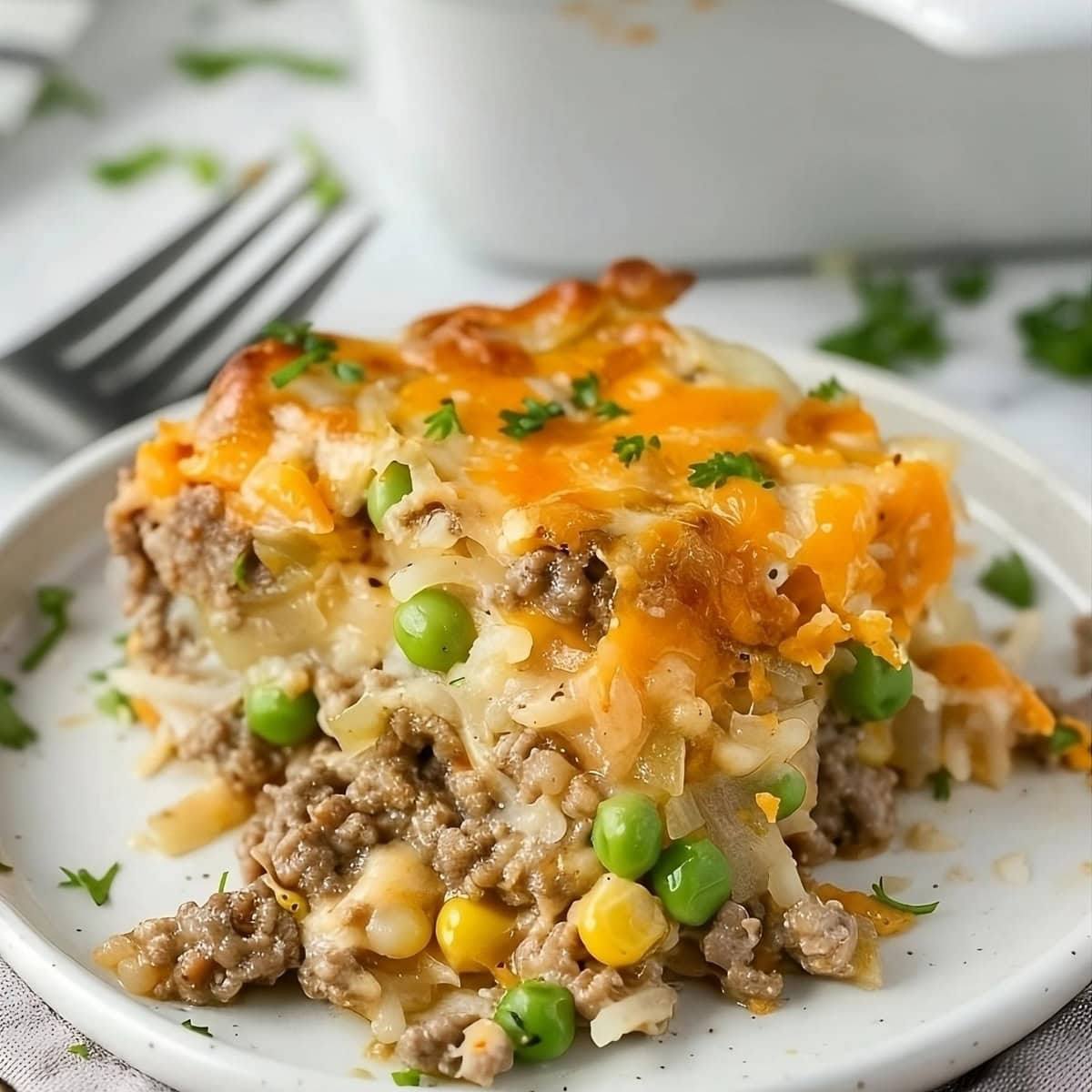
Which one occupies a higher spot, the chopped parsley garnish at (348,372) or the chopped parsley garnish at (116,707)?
the chopped parsley garnish at (348,372)

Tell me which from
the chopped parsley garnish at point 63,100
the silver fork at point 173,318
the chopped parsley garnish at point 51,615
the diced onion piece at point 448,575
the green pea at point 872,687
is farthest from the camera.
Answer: the chopped parsley garnish at point 63,100

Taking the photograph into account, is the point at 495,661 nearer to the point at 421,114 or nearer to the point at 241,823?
the point at 241,823

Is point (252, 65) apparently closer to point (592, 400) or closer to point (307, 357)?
point (307, 357)

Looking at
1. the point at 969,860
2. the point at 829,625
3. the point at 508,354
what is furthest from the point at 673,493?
the point at 969,860

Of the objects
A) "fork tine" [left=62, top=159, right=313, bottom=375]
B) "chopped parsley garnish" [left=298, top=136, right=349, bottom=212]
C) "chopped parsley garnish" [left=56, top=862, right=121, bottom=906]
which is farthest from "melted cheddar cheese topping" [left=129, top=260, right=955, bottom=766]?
"chopped parsley garnish" [left=298, top=136, right=349, bottom=212]

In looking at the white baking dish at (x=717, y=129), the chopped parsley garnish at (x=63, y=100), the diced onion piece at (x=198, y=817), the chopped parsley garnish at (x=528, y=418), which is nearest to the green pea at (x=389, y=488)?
the chopped parsley garnish at (x=528, y=418)

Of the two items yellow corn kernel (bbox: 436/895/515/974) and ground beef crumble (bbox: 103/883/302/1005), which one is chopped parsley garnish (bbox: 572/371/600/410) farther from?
ground beef crumble (bbox: 103/883/302/1005)

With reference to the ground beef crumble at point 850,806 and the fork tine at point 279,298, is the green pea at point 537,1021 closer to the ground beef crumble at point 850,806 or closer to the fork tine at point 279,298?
the ground beef crumble at point 850,806
